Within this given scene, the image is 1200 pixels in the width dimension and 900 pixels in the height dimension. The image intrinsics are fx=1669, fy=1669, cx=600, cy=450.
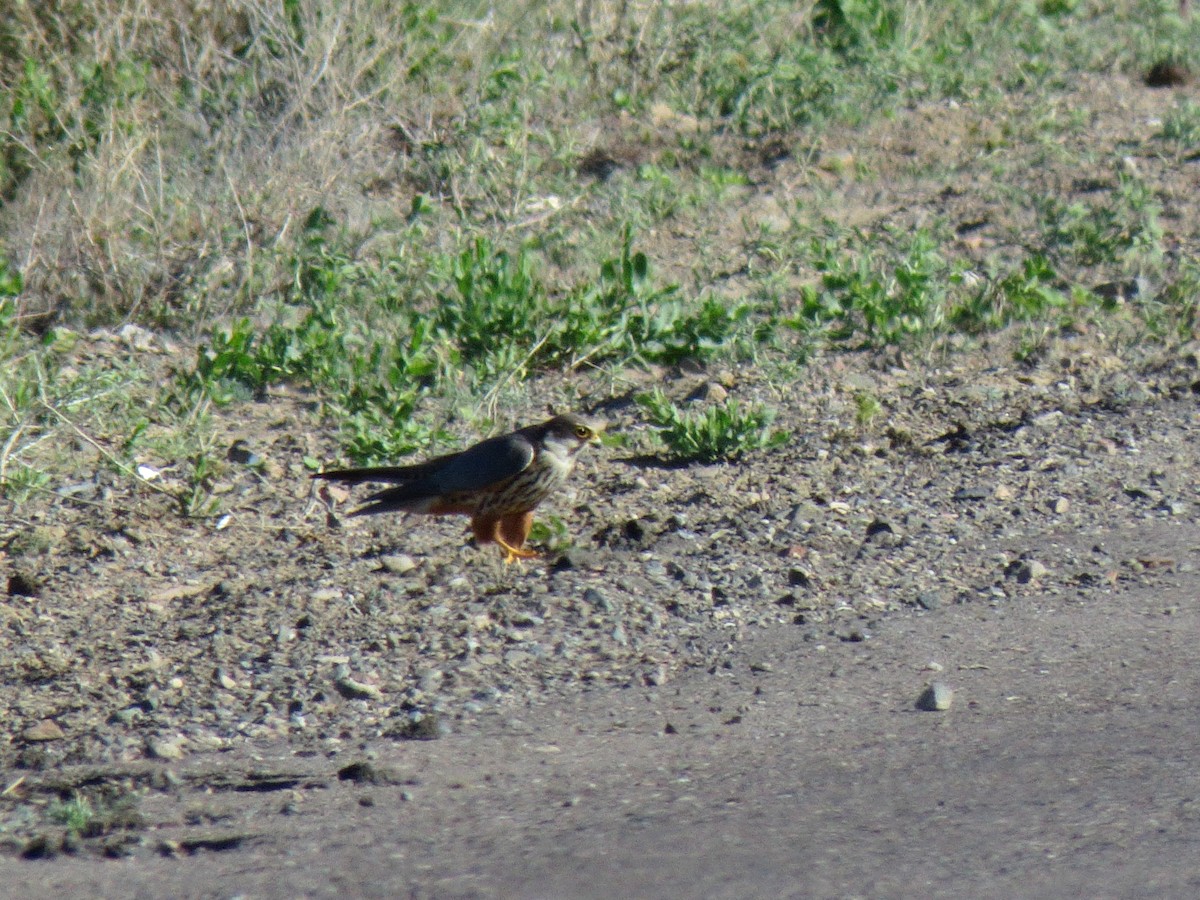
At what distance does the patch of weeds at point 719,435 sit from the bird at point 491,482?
0.71 metres

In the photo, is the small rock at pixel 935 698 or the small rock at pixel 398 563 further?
the small rock at pixel 398 563

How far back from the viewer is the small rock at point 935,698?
435cm

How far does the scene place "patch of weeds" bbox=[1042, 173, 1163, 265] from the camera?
7922mm

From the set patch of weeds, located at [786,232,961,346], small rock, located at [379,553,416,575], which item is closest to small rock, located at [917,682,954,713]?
small rock, located at [379,553,416,575]

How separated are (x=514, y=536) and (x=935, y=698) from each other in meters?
1.80

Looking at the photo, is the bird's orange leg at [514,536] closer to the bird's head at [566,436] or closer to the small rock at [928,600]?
the bird's head at [566,436]

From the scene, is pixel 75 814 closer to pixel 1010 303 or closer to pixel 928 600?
pixel 928 600

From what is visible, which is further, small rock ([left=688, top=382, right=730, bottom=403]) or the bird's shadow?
small rock ([left=688, top=382, right=730, bottom=403])

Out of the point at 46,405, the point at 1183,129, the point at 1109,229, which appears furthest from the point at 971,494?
the point at 1183,129

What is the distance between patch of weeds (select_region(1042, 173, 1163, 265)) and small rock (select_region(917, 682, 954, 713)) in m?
4.05

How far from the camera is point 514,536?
18.7ft

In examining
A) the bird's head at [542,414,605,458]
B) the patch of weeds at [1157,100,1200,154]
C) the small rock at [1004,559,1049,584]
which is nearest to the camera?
the small rock at [1004,559,1049,584]

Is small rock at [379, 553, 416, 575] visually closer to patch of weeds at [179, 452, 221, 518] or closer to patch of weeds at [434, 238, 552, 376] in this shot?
patch of weeds at [179, 452, 221, 518]

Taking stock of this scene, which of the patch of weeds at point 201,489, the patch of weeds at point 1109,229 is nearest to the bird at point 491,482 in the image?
the patch of weeds at point 201,489
